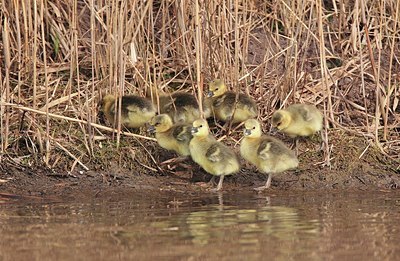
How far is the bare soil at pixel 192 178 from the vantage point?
6.82 metres

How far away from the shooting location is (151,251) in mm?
4785

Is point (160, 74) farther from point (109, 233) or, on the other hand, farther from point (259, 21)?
point (109, 233)

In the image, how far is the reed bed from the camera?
→ 281 inches

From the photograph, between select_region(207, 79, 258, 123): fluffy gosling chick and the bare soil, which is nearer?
the bare soil

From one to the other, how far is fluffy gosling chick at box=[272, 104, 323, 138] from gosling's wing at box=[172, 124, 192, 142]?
60cm

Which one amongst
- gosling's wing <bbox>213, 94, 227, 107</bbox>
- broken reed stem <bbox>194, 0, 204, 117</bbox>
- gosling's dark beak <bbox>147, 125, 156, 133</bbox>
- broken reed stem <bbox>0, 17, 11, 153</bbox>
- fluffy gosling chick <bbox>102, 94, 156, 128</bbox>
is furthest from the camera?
gosling's wing <bbox>213, 94, 227, 107</bbox>

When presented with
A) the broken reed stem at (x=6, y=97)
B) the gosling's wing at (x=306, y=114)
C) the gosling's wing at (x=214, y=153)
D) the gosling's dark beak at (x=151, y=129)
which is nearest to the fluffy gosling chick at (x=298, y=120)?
the gosling's wing at (x=306, y=114)

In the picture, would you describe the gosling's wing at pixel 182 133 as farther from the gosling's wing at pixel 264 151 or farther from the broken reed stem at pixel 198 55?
the gosling's wing at pixel 264 151

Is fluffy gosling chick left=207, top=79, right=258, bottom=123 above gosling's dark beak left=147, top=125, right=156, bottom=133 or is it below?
above

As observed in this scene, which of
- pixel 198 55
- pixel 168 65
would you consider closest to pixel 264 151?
pixel 198 55

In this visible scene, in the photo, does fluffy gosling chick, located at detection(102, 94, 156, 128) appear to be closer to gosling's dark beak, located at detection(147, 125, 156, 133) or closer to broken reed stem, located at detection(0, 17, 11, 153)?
gosling's dark beak, located at detection(147, 125, 156, 133)

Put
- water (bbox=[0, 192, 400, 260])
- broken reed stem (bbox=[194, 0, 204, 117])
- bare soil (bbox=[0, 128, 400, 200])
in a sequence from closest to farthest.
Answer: water (bbox=[0, 192, 400, 260]) → broken reed stem (bbox=[194, 0, 204, 117]) → bare soil (bbox=[0, 128, 400, 200])

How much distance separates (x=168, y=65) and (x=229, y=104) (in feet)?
3.41

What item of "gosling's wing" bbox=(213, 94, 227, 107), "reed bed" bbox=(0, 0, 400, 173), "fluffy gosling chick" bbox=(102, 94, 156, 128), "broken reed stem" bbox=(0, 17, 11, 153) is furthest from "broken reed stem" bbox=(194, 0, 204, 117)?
"broken reed stem" bbox=(0, 17, 11, 153)
